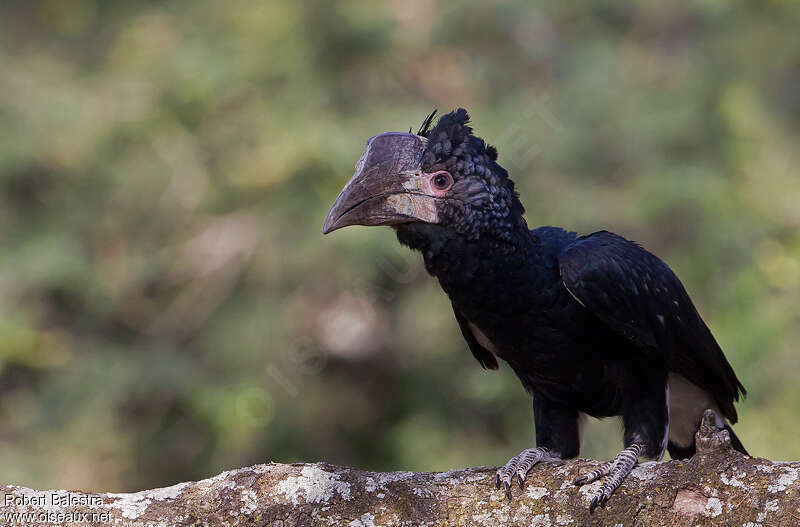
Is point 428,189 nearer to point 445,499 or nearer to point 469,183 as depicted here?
point 469,183

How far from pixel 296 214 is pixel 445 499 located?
4.84m

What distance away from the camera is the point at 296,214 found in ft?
24.4

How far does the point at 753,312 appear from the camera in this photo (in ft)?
20.8

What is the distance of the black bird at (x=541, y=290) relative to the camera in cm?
318

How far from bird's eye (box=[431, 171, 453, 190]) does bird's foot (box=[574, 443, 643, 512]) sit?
1081mm

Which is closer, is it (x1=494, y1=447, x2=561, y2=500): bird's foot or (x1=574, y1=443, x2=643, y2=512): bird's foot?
(x1=574, y1=443, x2=643, y2=512): bird's foot

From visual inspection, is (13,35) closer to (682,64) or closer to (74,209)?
(74,209)

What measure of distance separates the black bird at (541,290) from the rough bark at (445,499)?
122 mm

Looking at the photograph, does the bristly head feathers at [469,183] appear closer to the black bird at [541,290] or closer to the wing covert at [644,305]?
the black bird at [541,290]

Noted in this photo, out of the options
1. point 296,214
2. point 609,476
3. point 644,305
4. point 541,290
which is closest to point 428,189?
point 541,290

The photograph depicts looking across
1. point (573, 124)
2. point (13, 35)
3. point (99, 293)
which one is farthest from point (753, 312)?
point (13, 35)

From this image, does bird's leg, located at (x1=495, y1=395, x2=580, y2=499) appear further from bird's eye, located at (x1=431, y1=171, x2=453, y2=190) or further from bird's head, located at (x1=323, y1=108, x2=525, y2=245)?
bird's eye, located at (x1=431, y1=171, x2=453, y2=190)

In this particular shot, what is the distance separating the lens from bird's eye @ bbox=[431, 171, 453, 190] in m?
3.21

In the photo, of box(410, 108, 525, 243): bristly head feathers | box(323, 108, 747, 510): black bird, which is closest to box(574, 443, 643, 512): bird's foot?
box(323, 108, 747, 510): black bird
